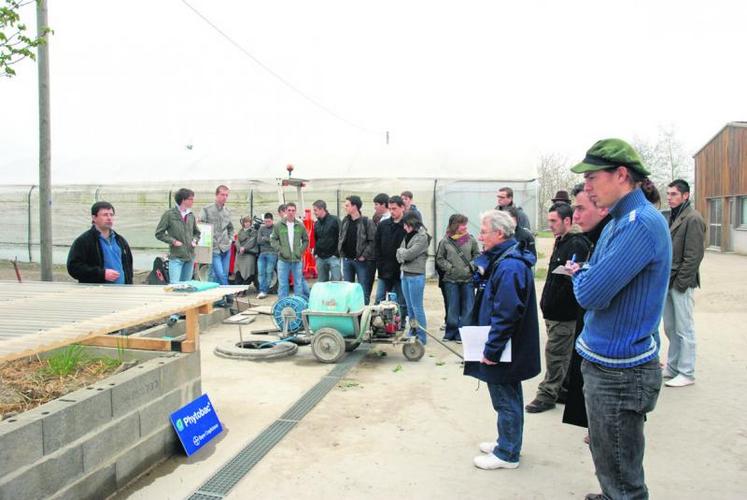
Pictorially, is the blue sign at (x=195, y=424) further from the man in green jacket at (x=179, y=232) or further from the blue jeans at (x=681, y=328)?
the man in green jacket at (x=179, y=232)

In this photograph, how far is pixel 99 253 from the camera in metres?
5.68

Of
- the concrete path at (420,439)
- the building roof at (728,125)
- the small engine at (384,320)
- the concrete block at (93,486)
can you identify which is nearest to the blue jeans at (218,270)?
the concrete path at (420,439)

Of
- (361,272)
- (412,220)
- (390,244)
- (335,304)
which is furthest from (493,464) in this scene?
(361,272)

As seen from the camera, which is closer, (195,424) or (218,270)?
(195,424)

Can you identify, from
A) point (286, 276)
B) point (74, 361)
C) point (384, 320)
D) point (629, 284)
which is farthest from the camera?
point (286, 276)

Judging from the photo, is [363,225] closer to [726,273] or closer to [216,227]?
[216,227]

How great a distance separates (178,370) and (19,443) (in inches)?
55.4

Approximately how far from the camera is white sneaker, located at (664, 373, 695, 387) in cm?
573

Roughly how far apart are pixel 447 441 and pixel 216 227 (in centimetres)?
694

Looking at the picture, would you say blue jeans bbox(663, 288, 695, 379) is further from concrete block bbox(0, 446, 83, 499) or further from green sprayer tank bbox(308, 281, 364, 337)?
concrete block bbox(0, 446, 83, 499)

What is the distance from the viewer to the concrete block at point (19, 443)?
285cm

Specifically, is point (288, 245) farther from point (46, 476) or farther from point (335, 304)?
point (46, 476)

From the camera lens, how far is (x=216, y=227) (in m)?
10.3

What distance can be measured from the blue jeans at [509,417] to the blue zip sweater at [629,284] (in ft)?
4.60
